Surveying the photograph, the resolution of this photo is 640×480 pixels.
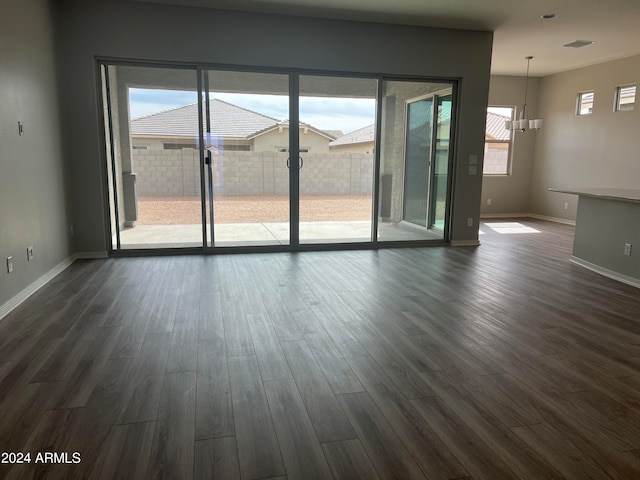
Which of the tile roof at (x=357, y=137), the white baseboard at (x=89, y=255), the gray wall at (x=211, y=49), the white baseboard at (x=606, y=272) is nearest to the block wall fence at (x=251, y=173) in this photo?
the tile roof at (x=357, y=137)

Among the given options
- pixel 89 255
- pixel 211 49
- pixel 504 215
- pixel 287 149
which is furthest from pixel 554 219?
pixel 89 255

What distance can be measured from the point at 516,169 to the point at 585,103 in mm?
1762

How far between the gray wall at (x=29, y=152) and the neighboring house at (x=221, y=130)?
3.20 feet

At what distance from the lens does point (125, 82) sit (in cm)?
507

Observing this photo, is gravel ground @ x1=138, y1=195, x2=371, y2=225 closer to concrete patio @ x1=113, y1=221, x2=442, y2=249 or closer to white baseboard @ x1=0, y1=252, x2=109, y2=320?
concrete patio @ x1=113, y1=221, x2=442, y2=249

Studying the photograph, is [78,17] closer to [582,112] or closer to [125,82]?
[125,82]

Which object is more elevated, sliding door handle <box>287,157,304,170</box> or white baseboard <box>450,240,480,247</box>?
sliding door handle <box>287,157,304,170</box>

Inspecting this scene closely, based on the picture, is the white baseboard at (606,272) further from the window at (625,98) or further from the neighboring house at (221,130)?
the window at (625,98)

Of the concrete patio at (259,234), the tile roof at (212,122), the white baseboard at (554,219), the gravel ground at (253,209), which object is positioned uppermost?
the tile roof at (212,122)

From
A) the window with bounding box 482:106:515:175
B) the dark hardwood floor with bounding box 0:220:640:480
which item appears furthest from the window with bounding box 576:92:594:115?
the dark hardwood floor with bounding box 0:220:640:480

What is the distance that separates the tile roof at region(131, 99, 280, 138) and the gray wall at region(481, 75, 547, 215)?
582 centimetres

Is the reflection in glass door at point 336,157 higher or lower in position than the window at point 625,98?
lower

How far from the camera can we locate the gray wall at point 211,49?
4.79 m

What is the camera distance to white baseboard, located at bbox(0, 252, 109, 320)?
3314 millimetres
